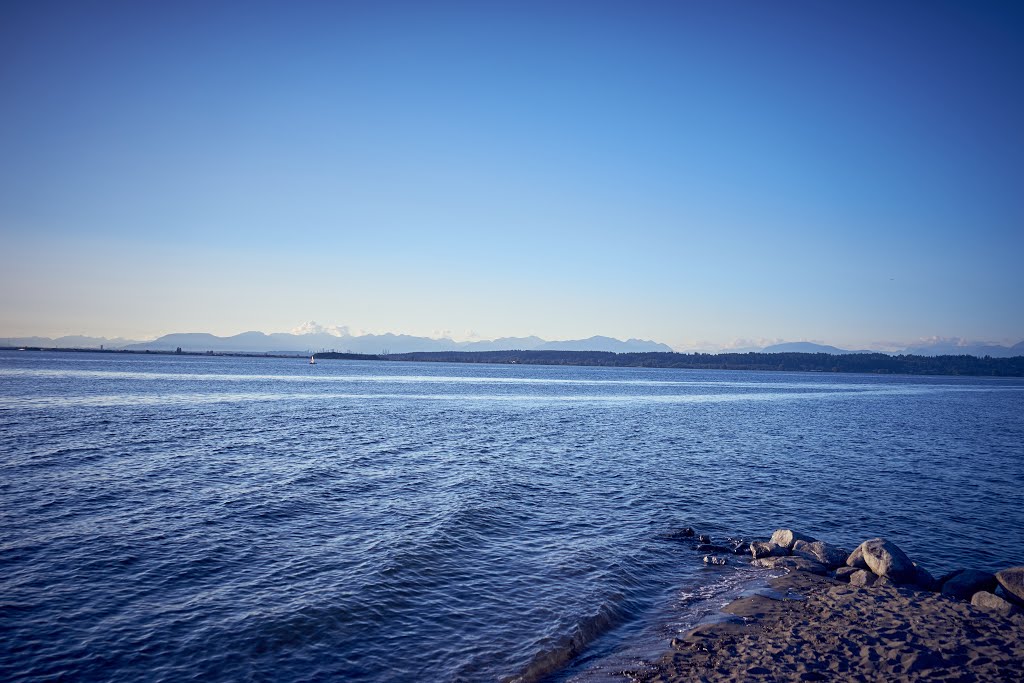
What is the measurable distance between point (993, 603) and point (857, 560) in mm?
3639

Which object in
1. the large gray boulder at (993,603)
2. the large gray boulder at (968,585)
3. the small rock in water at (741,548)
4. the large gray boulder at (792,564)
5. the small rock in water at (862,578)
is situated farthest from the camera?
the small rock in water at (741,548)

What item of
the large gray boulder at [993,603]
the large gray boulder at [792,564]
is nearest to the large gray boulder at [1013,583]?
the large gray boulder at [993,603]

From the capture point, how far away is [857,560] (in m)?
18.3

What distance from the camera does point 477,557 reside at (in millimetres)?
18812

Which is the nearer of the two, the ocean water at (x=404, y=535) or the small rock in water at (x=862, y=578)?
the ocean water at (x=404, y=535)

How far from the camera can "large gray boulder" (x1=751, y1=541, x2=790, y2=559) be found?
1948 centimetres

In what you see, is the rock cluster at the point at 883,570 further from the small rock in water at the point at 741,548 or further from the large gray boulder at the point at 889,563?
the small rock in water at the point at 741,548

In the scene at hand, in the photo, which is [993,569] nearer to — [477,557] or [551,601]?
[551,601]

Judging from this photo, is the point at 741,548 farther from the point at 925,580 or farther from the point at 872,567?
the point at 925,580

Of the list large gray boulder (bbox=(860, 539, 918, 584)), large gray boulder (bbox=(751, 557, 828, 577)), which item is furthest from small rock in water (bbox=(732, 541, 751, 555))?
large gray boulder (bbox=(860, 539, 918, 584))

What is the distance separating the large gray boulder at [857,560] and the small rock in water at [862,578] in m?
0.63

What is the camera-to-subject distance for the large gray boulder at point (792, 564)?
60.1 ft

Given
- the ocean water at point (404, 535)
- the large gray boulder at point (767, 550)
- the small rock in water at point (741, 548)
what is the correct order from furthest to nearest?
the small rock in water at point (741, 548) → the large gray boulder at point (767, 550) → the ocean water at point (404, 535)

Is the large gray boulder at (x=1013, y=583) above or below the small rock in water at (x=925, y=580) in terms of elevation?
above
